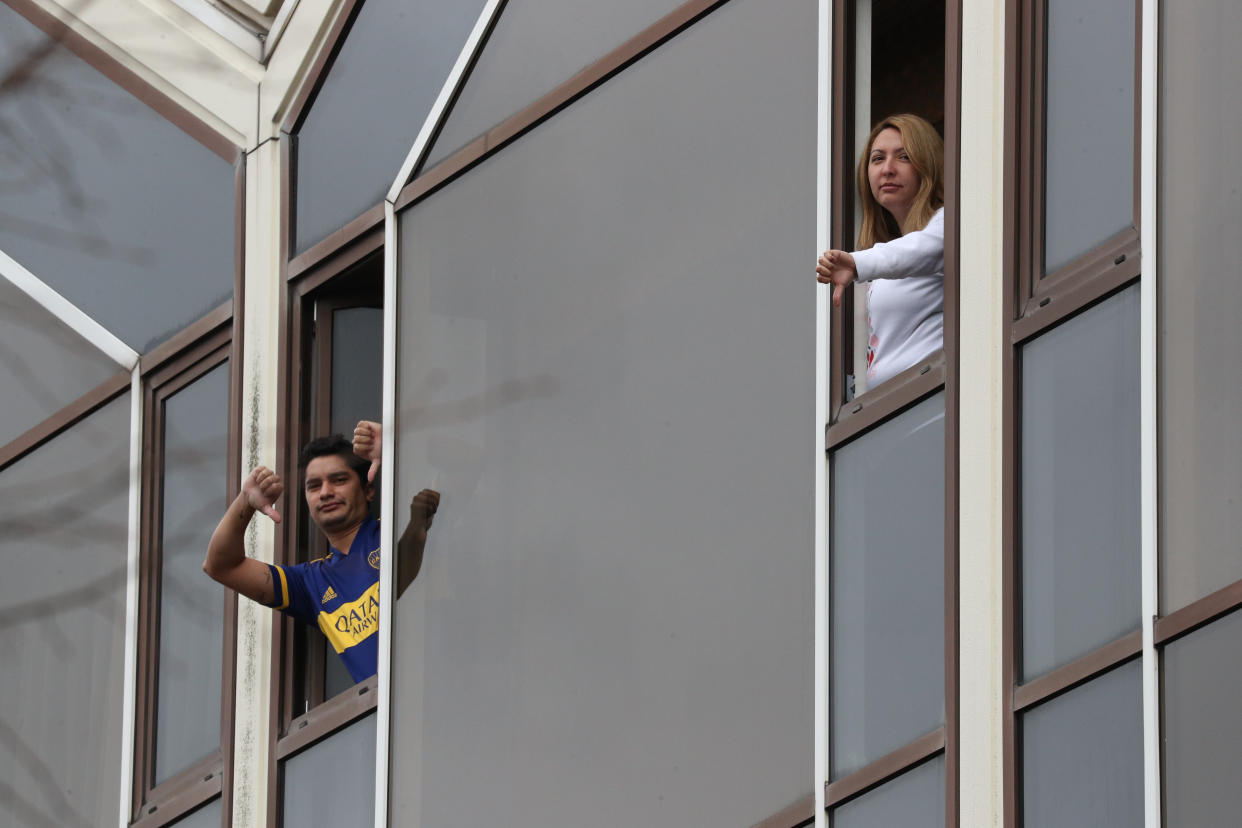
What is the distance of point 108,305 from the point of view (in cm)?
873

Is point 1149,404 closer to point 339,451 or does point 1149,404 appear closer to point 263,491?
point 339,451

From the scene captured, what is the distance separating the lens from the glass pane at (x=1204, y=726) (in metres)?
4.67

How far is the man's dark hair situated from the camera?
25.5 ft

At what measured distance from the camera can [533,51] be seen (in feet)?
23.4

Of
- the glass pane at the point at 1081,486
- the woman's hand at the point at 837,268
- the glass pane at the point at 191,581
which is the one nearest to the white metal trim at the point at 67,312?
the glass pane at the point at 191,581

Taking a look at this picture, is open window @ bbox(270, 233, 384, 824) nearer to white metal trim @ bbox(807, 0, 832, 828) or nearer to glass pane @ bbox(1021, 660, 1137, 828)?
white metal trim @ bbox(807, 0, 832, 828)

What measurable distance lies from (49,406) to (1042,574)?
5011mm

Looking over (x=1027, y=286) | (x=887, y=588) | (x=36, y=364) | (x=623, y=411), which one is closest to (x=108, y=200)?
(x=36, y=364)

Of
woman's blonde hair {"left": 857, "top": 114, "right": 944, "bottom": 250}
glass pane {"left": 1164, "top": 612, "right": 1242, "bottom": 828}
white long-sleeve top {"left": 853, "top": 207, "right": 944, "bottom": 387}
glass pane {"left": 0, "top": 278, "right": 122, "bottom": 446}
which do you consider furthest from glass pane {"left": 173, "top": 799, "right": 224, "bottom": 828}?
glass pane {"left": 1164, "top": 612, "right": 1242, "bottom": 828}

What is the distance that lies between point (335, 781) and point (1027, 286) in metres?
3.49

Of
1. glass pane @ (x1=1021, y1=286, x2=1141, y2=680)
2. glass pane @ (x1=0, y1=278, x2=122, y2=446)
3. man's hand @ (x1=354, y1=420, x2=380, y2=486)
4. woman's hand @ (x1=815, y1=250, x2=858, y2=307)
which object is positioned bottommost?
glass pane @ (x1=1021, y1=286, x2=1141, y2=680)

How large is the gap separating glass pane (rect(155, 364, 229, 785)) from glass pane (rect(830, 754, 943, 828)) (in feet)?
11.2

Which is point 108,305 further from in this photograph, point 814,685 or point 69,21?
point 814,685

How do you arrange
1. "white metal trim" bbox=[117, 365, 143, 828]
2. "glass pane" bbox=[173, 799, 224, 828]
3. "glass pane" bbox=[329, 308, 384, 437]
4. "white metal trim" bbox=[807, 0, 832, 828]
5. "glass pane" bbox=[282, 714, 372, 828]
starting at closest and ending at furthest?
1. "white metal trim" bbox=[807, 0, 832, 828]
2. "glass pane" bbox=[282, 714, 372, 828]
3. "glass pane" bbox=[329, 308, 384, 437]
4. "glass pane" bbox=[173, 799, 224, 828]
5. "white metal trim" bbox=[117, 365, 143, 828]
